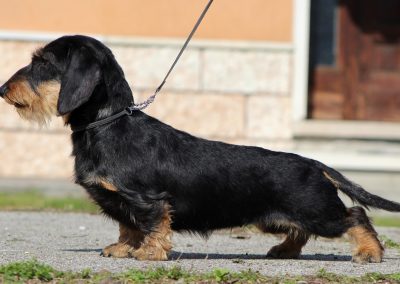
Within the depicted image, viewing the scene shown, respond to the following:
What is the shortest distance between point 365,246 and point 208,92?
7009mm

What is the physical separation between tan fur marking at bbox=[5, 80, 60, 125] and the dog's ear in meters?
0.13

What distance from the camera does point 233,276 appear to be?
250 inches

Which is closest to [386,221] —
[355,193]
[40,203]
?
[40,203]

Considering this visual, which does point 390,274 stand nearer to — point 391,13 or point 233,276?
point 233,276

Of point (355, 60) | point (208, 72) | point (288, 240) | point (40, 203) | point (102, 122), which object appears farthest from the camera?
point (355, 60)

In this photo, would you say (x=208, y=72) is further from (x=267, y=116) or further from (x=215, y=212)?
(x=215, y=212)

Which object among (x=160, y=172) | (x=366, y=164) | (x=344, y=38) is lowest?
(x=366, y=164)

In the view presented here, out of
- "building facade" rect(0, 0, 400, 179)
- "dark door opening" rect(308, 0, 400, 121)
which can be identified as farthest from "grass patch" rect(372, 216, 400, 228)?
"dark door opening" rect(308, 0, 400, 121)

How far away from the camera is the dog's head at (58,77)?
714 cm

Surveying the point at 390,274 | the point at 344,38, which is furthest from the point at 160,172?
the point at 344,38

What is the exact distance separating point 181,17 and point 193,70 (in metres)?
0.78

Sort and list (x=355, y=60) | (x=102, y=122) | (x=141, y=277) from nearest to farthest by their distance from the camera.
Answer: (x=141, y=277) → (x=102, y=122) → (x=355, y=60)

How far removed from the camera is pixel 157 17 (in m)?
14.2

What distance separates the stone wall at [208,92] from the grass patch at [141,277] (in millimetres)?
7771
